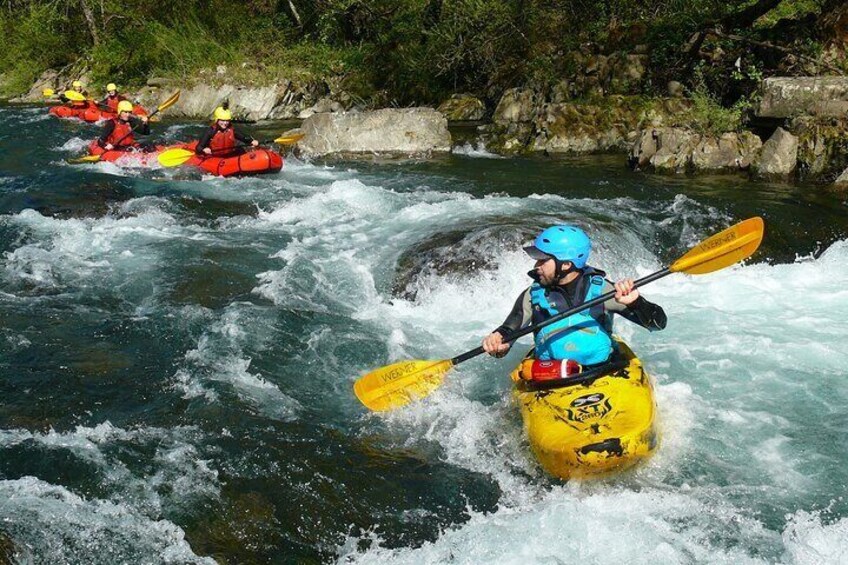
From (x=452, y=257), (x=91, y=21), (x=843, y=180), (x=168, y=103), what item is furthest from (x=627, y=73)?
(x=91, y=21)

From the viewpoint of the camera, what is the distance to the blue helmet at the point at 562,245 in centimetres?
415

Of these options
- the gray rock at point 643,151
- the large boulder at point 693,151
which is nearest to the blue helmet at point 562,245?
the large boulder at point 693,151

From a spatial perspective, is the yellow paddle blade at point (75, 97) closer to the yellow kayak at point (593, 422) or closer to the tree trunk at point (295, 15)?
the tree trunk at point (295, 15)

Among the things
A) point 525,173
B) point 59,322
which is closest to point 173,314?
point 59,322

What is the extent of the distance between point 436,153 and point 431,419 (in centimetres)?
791

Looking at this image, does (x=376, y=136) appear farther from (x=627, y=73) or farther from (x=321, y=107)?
(x=321, y=107)

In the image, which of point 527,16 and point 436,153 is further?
point 527,16

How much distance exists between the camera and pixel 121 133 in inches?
447

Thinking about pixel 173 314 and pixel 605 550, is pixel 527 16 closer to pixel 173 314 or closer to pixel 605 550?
pixel 173 314

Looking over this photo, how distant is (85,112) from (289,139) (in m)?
6.13

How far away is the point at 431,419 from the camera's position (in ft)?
15.4

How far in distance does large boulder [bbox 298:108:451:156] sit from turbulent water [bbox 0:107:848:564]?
286 cm

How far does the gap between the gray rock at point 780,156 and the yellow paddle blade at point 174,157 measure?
302 inches

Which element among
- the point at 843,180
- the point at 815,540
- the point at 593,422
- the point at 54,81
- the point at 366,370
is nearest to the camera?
the point at 815,540
